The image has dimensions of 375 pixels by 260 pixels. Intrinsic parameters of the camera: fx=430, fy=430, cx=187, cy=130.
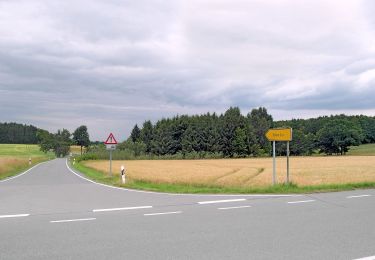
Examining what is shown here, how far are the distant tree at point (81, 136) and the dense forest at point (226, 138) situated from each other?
52438 mm

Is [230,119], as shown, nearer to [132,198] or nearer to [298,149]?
[298,149]

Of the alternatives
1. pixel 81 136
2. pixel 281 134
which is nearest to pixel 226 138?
pixel 81 136

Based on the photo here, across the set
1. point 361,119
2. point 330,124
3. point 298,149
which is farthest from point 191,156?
point 361,119

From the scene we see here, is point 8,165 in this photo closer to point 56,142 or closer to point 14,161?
point 14,161

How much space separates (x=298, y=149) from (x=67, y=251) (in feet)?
397

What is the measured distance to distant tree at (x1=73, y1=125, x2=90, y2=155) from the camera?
563 feet

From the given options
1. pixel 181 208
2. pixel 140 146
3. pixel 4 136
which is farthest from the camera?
pixel 4 136

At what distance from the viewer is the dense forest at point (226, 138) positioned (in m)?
110

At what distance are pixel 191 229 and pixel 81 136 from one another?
170 meters

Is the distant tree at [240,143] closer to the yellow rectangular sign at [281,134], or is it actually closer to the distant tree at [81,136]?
the distant tree at [81,136]

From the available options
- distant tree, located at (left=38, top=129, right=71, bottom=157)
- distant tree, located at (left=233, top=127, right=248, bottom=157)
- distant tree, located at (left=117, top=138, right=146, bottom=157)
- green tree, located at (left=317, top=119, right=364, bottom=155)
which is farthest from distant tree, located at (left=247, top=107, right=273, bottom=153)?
distant tree, located at (left=38, top=129, right=71, bottom=157)

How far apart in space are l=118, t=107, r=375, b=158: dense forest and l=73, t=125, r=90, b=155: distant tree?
→ 52.4m

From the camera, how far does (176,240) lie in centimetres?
712

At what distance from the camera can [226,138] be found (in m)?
110
